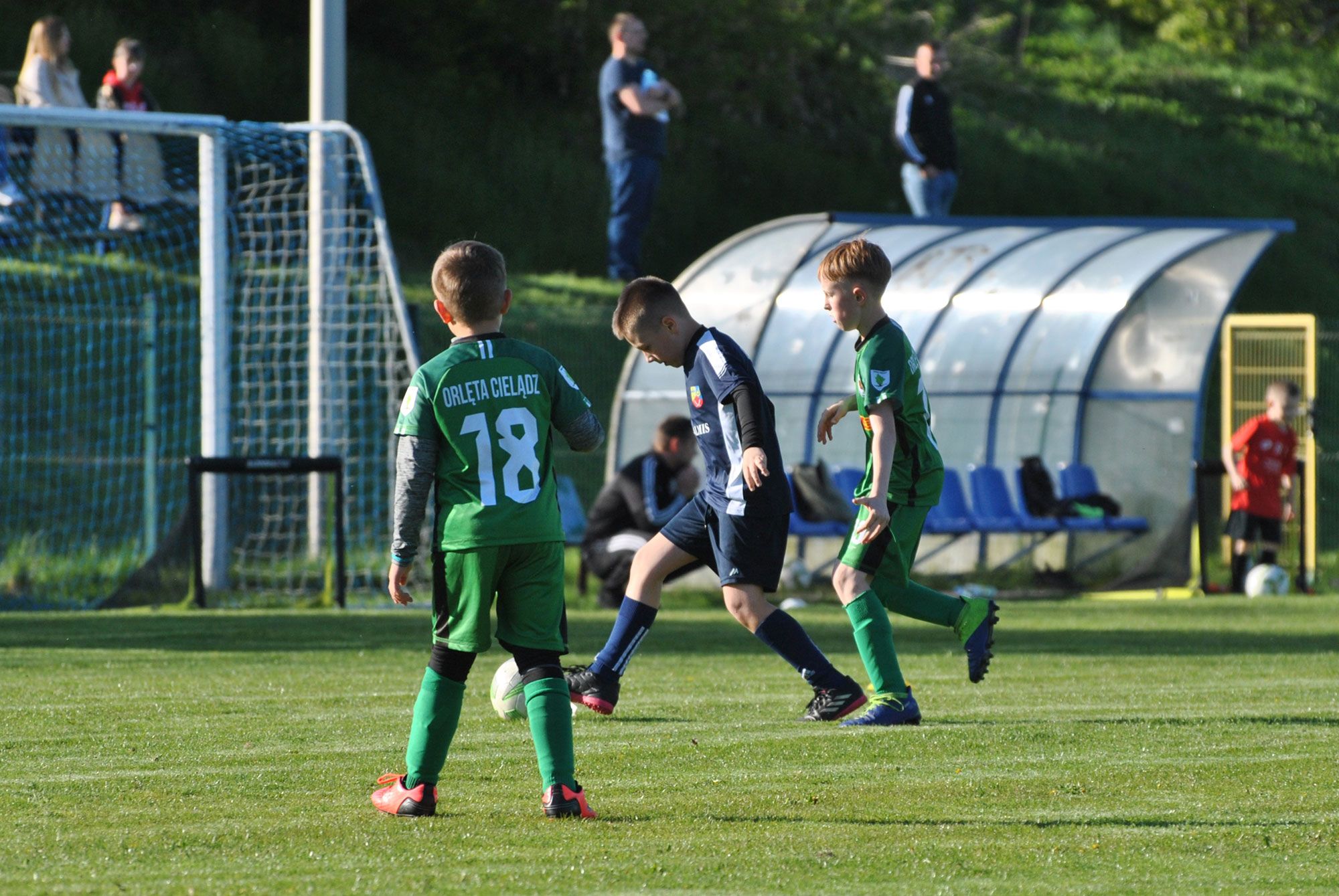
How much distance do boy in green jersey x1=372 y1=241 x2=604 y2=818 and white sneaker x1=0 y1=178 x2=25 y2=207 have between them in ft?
38.9

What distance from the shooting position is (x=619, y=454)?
16.5 meters

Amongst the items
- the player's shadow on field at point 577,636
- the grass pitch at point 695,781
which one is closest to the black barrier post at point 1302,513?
the player's shadow on field at point 577,636

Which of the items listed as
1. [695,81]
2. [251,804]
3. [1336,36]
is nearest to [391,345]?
[251,804]

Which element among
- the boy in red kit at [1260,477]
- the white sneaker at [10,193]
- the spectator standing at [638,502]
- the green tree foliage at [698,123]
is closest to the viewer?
the spectator standing at [638,502]

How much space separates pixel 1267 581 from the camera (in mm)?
15070

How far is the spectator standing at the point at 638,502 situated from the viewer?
12648 mm

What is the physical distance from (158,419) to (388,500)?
224cm

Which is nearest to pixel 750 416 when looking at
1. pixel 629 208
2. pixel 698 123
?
pixel 629 208

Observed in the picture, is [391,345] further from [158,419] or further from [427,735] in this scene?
[427,735]

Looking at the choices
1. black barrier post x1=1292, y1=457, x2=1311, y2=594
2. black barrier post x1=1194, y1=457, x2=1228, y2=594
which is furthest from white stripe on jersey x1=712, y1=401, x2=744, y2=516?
black barrier post x1=1292, y1=457, x2=1311, y2=594

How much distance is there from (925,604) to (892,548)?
354 mm

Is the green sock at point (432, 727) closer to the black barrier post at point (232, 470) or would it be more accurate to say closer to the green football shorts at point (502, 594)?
the green football shorts at point (502, 594)

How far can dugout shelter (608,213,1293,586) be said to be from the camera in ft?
54.3

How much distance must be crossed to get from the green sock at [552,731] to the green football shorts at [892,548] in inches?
81.5
